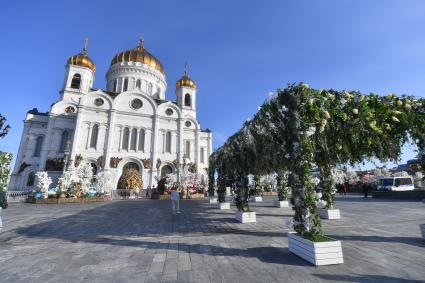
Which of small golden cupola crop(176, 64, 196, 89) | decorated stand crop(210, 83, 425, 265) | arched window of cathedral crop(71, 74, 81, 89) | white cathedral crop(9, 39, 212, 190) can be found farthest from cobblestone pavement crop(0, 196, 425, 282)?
small golden cupola crop(176, 64, 196, 89)

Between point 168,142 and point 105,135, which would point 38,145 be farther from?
point 168,142

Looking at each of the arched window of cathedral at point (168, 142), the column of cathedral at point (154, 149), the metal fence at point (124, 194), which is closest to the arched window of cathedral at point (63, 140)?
the metal fence at point (124, 194)

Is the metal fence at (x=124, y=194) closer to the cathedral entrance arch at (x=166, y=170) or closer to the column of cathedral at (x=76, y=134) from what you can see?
the cathedral entrance arch at (x=166, y=170)

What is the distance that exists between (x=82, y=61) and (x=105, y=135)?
17246 millimetres

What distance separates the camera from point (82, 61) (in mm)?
42594

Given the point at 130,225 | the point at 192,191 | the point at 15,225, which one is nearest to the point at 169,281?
the point at 130,225

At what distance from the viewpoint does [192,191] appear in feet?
108

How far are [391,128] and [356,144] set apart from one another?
1064mm

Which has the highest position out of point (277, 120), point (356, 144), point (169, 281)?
point (277, 120)

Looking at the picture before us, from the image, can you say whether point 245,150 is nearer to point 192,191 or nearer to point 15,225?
point 15,225

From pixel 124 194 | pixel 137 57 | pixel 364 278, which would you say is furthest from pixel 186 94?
pixel 364 278

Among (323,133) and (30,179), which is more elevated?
(30,179)

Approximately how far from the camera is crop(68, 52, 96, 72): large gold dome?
4210 cm

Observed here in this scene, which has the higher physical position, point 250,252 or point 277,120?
point 277,120
